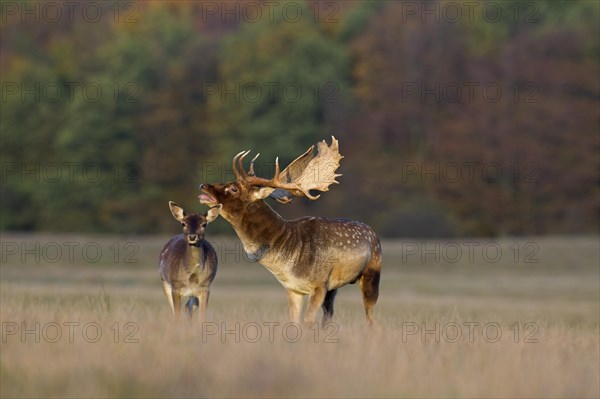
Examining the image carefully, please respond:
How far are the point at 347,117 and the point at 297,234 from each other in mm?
47552

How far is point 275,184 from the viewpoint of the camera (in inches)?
532

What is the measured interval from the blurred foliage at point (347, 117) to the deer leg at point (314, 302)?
37881mm

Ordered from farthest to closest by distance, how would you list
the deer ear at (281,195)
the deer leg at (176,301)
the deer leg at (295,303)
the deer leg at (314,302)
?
the deer leg at (176,301), the deer leg at (295,303), the deer ear at (281,195), the deer leg at (314,302)

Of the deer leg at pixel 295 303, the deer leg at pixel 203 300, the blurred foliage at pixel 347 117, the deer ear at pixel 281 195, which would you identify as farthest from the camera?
the blurred foliage at pixel 347 117

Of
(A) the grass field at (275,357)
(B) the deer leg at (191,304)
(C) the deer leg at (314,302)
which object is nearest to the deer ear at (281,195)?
(C) the deer leg at (314,302)

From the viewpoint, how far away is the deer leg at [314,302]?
13.3m

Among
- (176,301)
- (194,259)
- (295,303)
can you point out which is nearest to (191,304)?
(176,301)

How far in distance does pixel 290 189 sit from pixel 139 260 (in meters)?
33.7

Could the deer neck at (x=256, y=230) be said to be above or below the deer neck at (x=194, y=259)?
above

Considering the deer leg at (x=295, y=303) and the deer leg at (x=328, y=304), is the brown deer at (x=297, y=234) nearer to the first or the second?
the deer leg at (x=295, y=303)

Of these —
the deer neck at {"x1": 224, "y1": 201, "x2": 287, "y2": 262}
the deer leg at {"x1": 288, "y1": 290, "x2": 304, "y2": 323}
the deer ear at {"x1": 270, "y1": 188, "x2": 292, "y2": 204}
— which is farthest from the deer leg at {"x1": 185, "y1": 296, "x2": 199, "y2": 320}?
the deer ear at {"x1": 270, "y1": 188, "x2": 292, "y2": 204}

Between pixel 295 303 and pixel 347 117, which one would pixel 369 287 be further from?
pixel 347 117

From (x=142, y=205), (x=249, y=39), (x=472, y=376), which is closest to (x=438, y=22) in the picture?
(x=249, y=39)

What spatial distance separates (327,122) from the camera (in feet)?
198
